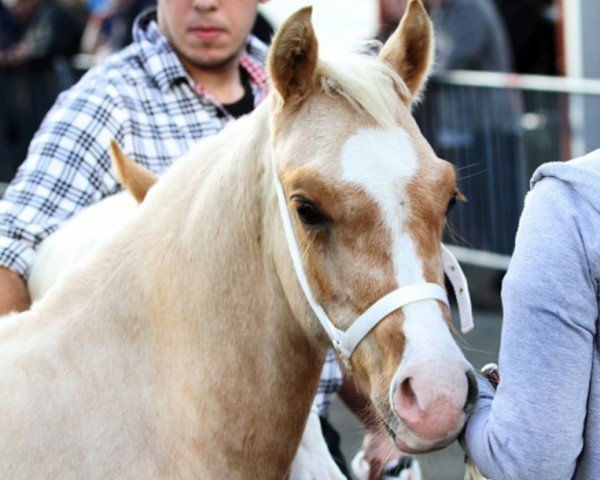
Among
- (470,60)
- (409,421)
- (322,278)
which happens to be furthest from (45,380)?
(470,60)

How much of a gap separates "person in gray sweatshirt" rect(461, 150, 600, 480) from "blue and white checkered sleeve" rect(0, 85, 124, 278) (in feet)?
5.56

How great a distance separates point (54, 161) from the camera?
12.9 ft

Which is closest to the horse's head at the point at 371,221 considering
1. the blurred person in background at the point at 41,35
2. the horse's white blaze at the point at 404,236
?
the horse's white blaze at the point at 404,236

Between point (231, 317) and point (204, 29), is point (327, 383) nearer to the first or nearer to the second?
point (231, 317)

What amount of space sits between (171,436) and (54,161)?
1.25m

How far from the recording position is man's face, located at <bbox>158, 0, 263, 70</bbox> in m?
4.30

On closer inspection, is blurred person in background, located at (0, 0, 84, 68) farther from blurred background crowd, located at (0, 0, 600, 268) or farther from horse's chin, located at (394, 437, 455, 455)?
horse's chin, located at (394, 437, 455, 455)

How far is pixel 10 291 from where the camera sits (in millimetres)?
3736

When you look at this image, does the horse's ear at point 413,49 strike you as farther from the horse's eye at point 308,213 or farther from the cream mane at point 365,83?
the horse's eye at point 308,213

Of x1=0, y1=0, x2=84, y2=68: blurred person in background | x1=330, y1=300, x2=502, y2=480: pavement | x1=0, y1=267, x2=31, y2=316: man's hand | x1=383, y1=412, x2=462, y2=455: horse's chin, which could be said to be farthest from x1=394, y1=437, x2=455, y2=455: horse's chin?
x1=0, y1=0, x2=84, y2=68: blurred person in background

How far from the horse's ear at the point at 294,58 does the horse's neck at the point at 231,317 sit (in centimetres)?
15

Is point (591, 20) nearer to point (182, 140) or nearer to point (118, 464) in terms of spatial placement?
point (182, 140)

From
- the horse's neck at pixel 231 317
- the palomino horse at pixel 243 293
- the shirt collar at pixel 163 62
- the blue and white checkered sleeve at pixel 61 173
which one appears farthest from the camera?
the shirt collar at pixel 163 62

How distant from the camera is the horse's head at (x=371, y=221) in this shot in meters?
2.65
